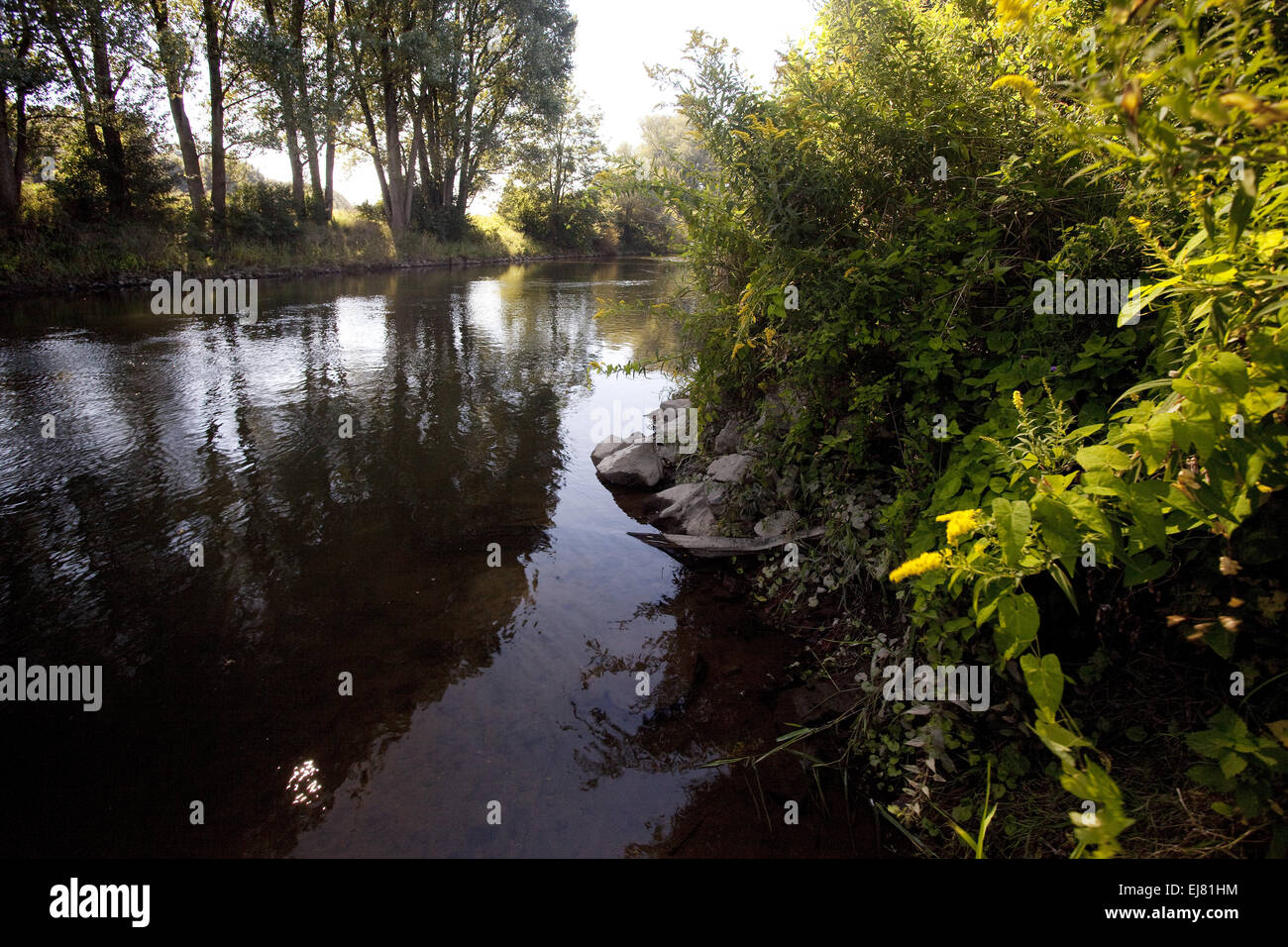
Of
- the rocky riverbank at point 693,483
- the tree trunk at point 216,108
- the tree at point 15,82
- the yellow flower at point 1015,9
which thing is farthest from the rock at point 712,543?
the tree trunk at point 216,108

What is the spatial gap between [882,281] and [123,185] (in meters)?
25.5

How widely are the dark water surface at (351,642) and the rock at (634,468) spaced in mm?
321

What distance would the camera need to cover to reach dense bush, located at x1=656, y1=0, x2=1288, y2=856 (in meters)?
1.63

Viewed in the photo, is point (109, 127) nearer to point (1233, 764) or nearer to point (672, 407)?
point (672, 407)

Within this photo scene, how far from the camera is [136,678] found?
142 inches

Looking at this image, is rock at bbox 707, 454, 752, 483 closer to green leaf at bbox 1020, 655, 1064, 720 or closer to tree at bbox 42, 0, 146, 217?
green leaf at bbox 1020, 655, 1064, 720

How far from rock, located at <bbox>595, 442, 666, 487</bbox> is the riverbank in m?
17.5

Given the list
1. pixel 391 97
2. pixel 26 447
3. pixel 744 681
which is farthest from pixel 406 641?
pixel 391 97

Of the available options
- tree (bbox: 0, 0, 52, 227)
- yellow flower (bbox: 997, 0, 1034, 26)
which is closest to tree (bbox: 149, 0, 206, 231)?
tree (bbox: 0, 0, 52, 227)

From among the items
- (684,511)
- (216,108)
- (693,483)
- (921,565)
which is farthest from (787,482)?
(216,108)

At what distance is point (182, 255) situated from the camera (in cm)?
1897

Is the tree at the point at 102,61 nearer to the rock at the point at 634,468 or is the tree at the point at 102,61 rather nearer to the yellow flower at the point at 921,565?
the rock at the point at 634,468
